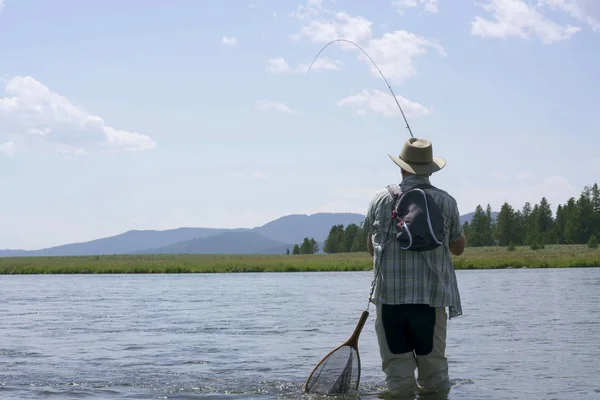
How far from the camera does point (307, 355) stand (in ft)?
40.7

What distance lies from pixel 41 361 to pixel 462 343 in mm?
6622

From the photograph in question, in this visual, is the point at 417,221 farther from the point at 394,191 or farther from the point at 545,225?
the point at 545,225

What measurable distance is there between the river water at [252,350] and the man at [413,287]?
0.91m

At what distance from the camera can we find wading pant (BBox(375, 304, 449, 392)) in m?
6.91

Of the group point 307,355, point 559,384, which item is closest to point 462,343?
point 307,355

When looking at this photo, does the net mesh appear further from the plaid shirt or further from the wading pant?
the plaid shirt

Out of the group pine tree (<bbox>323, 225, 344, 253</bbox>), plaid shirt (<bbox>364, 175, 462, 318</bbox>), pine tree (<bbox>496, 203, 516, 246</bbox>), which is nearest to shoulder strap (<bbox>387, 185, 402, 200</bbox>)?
plaid shirt (<bbox>364, 175, 462, 318</bbox>)

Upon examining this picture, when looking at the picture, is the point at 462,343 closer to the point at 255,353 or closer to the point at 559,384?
the point at 255,353

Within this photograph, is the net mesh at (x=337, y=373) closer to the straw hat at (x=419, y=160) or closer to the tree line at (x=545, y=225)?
the straw hat at (x=419, y=160)

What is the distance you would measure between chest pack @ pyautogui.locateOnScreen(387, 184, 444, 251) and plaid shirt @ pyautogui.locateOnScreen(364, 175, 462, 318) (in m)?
0.13

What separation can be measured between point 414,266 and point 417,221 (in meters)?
0.42

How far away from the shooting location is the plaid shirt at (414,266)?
6.86m

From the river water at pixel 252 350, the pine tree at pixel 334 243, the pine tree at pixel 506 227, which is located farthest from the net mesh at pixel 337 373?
the pine tree at pixel 334 243

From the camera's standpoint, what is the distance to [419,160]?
7133mm
